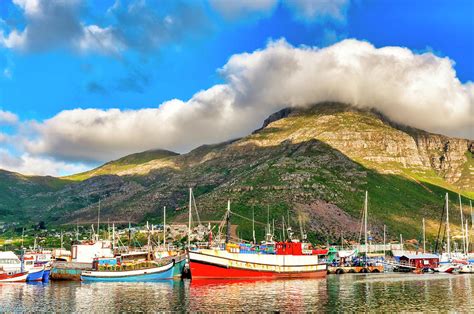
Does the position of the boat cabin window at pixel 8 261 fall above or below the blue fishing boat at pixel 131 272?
above

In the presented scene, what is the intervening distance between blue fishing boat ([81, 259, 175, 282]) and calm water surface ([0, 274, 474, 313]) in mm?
10816

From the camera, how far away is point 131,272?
123 metres

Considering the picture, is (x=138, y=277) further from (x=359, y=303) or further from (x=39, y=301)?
(x=359, y=303)

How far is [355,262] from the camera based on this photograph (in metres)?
181

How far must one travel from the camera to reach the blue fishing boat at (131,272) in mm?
122750

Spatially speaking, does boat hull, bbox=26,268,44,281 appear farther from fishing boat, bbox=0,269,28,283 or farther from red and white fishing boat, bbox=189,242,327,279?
red and white fishing boat, bbox=189,242,327,279

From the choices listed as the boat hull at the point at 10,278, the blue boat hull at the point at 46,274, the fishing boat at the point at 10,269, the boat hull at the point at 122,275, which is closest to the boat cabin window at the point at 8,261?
the fishing boat at the point at 10,269

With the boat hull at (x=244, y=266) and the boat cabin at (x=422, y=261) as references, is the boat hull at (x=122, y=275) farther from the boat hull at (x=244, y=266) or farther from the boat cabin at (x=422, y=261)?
the boat cabin at (x=422, y=261)

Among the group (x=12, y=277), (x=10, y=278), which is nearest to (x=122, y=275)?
(x=12, y=277)

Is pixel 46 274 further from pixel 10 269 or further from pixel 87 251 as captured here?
pixel 87 251

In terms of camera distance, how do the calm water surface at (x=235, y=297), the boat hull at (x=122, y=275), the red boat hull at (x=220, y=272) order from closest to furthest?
the calm water surface at (x=235, y=297) → the red boat hull at (x=220, y=272) → the boat hull at (x=122, y=275)

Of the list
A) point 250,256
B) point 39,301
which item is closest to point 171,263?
point 250,256

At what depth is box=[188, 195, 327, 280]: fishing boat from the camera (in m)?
118

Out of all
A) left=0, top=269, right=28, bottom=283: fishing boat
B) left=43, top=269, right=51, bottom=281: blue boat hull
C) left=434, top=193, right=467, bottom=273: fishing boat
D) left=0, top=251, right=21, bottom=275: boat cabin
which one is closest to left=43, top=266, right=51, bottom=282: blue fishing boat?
left=43, top=269, right=51, bottom=281: blue boat hull
